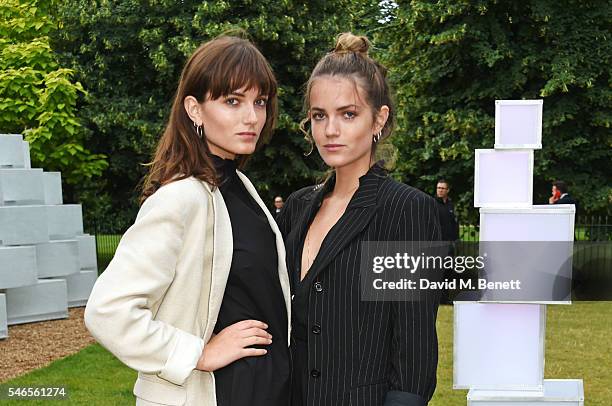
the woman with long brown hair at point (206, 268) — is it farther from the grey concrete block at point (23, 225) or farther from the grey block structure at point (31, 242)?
the grey concrete block at point (23, 225)

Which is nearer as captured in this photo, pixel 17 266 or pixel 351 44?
pixel 351 44

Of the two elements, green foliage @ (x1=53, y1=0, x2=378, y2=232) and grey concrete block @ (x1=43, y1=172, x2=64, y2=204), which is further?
green foliage @ (x1=53, y1=0, x2=378, y2=232)

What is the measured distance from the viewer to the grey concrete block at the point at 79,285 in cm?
1400

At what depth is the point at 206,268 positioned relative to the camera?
2678mm

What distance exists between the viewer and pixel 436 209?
287 cm

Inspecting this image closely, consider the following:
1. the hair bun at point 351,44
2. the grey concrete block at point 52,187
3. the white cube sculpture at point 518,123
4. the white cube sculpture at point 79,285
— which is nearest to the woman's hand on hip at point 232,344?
the hair bun at point 351,44

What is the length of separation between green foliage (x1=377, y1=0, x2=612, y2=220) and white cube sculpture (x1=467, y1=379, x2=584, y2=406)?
44.1ft

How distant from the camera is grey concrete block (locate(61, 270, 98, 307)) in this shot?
14000 mm

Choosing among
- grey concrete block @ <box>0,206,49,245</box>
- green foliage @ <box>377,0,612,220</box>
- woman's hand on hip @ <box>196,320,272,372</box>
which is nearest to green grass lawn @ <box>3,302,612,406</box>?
grey concrete block @ <box>0,206,49,245</box>

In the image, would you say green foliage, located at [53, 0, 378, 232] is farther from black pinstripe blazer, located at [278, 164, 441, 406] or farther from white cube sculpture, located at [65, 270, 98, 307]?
black pinstripe blazer, located at [278, 164, 441, 406]

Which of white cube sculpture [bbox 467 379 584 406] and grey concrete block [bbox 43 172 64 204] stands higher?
grey concrete block [bbox 43 172 64 204]

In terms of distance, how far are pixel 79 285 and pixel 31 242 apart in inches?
95.2

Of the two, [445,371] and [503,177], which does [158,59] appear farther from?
[503,177]

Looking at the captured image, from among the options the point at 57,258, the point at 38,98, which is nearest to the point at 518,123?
the point at 57,258
